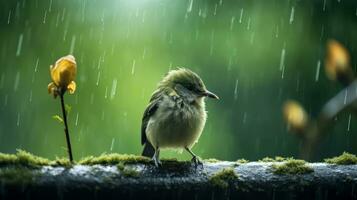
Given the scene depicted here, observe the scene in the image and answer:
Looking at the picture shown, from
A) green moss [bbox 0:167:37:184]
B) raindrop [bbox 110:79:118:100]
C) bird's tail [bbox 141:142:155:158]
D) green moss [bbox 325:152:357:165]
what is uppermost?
raindrop [bbox 110:79:118:100]

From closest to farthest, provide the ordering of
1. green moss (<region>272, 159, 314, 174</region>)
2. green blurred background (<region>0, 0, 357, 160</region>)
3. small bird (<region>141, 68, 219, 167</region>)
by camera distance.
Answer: green moss (<region>272, 159, 314, 174</region>), small bird (<region>141, 68, 219, 167</region>), green blurred background (<region>0, 0, 357, 160</region>)

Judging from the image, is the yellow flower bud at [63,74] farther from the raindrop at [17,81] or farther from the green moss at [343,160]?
the raindrop at [17,81]

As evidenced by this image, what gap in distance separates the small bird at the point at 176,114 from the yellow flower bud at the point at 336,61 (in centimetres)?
104

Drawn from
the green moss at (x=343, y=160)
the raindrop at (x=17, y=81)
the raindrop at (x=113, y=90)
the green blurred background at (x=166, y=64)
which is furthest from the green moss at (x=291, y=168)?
the raindrop at (x=17, y=81)

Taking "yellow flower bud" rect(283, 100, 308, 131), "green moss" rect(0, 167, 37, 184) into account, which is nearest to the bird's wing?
"yellow flower bud" rect(283, 100, 308, 131)

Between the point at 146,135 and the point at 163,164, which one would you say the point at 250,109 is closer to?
the point at 146,135

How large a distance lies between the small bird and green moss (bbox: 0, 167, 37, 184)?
1.57 metres

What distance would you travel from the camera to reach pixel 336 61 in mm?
3658

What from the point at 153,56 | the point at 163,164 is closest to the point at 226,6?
the point at 153,56

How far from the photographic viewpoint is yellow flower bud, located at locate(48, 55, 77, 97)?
9.09ft

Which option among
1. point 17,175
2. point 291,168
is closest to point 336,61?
point 291,168

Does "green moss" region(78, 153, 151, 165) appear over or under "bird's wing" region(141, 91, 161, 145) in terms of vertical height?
under

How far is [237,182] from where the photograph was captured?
307cm

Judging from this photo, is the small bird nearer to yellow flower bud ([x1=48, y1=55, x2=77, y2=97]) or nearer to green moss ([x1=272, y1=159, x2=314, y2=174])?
green moss ([x1=272, y1=159, x2=314, y2=174])
